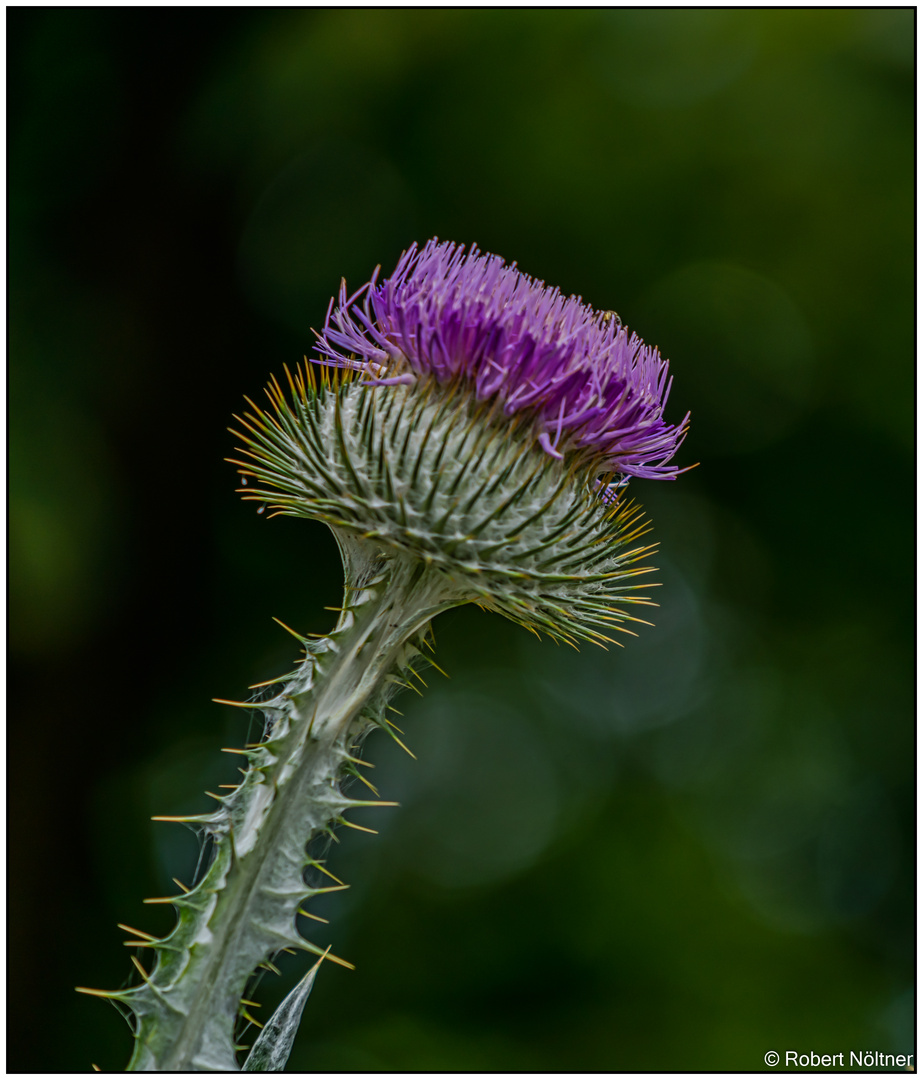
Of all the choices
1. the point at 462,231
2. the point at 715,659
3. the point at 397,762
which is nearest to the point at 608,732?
the point at 715,659

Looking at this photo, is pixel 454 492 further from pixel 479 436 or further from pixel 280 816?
pixel 280 816

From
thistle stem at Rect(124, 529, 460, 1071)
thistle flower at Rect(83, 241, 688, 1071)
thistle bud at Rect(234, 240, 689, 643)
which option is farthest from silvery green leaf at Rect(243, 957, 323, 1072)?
thistle bud at Rect(234, 240, 689, 643)

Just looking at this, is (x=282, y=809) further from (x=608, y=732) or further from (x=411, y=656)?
(x=608, y=732)

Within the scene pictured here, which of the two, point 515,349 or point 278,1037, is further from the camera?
point 515,349
